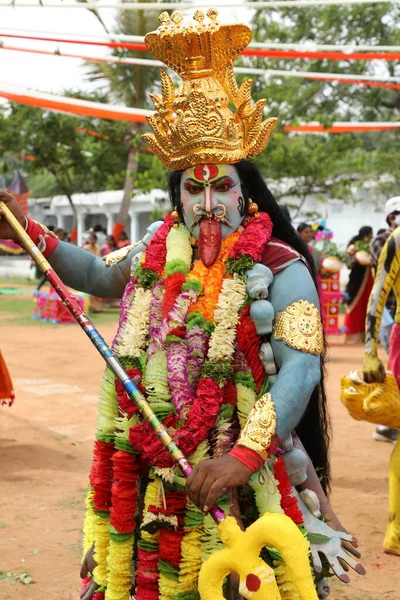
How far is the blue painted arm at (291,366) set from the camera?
2.56 meters

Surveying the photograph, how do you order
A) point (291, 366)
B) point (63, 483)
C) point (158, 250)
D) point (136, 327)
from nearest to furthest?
point (291, 366) < point (136, 327) < point (158, 250) < point (63, 483)

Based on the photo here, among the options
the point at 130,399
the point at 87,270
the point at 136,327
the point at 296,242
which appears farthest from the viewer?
the point at 87,270

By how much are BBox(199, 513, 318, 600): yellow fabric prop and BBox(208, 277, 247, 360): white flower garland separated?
1.76 feet

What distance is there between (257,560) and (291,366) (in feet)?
1.98

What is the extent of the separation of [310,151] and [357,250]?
610 cm

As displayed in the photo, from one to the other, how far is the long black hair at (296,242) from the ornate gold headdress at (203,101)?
0.10m

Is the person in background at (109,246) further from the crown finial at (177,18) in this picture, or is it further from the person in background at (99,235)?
the crown finial at (177,18)

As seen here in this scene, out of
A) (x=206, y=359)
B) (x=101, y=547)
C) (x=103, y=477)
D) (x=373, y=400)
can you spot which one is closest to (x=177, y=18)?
(x=206, y=359)

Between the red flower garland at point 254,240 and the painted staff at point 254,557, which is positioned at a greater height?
the red flower garland at point 254,240

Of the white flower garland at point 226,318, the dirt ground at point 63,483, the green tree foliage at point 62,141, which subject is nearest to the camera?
the white flower garland at point 226,318

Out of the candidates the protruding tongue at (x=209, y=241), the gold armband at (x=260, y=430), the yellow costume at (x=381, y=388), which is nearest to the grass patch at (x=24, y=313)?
the yellow costume at (x=381, y=388)

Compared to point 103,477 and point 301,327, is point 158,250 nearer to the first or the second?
point 301,327

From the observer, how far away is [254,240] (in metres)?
2.81

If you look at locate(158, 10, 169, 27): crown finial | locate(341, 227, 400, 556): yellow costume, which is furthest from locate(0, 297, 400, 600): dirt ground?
locate(158, 10, 169, 27): crown finial
